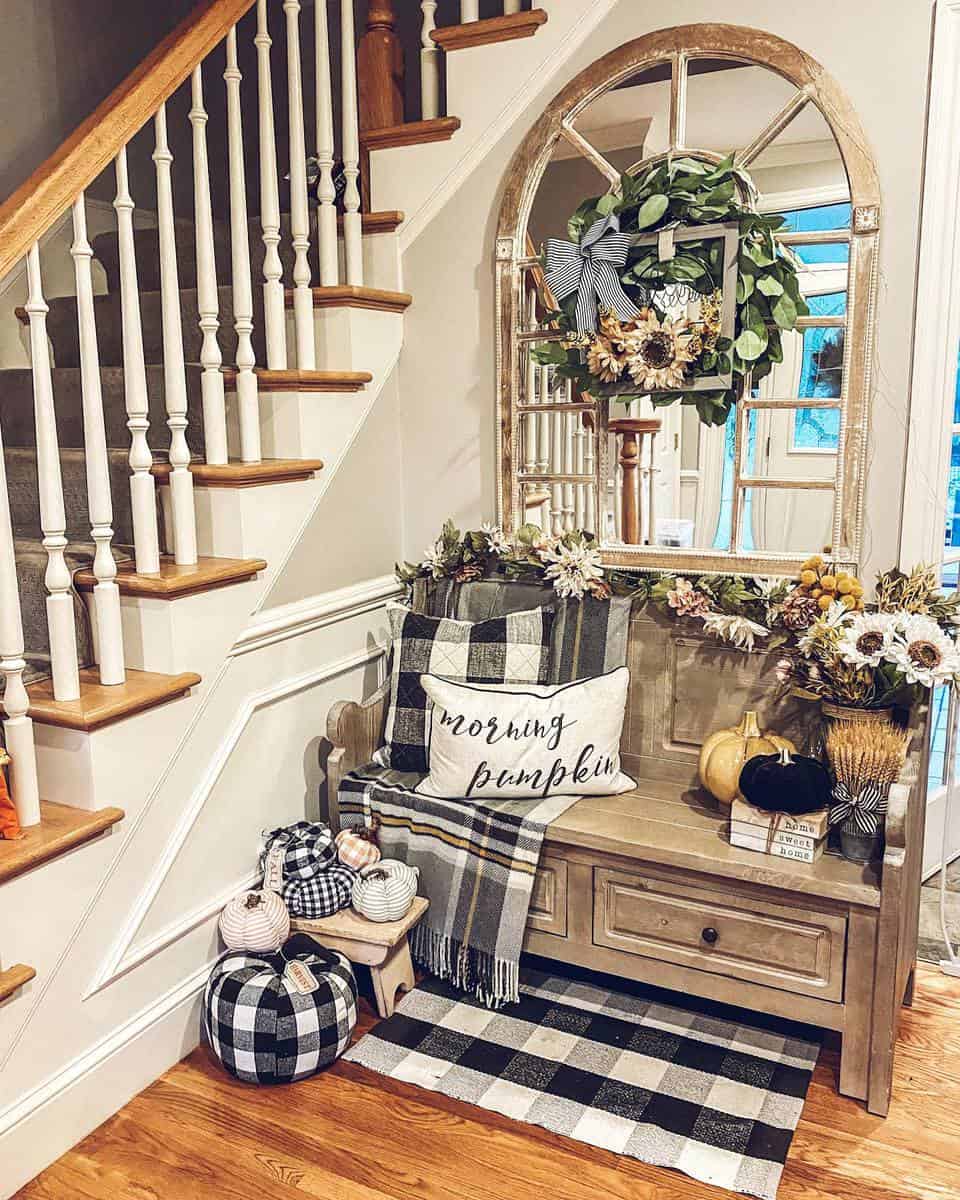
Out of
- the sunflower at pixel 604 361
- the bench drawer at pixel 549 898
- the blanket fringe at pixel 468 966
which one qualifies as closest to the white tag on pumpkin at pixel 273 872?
the blanket fringe at pixel 468 966

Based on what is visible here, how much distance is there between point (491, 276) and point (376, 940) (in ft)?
5.51

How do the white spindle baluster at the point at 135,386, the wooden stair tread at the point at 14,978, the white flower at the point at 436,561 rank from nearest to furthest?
the wooden stair tread at the point at 14,978, the white spindle baluster at the point at 135,386, the white flower at the point at 436,561

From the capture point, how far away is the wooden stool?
2326 mm

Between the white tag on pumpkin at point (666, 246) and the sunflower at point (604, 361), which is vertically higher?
the white tag on pumpkin at point (666, 246)

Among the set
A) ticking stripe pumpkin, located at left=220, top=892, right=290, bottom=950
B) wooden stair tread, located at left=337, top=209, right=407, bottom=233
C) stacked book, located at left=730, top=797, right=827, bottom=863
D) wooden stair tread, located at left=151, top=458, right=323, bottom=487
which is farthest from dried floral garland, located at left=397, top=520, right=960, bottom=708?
ticking stripe pumpkin, located at left=220, top=892, right=290, bottom=950

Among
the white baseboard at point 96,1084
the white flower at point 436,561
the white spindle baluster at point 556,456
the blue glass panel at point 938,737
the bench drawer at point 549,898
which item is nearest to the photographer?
the white baseboard at point 96,1084

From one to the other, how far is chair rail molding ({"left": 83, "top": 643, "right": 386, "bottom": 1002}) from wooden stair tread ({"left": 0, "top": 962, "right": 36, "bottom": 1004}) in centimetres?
21

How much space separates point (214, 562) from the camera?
233 centimetres

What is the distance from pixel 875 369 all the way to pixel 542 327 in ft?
2.73

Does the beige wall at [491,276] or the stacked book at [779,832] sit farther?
the beige wall at [491,276]

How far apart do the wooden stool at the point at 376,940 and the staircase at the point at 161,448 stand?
269 mm

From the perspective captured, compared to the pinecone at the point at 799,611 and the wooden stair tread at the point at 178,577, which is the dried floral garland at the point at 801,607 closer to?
the pinecone at the point at 799,611

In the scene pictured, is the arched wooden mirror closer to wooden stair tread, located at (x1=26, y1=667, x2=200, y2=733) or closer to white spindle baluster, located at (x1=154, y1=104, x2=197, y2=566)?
white spindle baluster, located at (x1=154, y1=104, x2=197, y2=566)

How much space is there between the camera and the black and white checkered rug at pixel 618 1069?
1.98m
